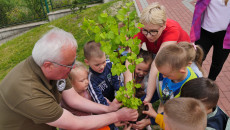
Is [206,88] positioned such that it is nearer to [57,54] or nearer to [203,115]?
[203,115]

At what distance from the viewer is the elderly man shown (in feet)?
5.00

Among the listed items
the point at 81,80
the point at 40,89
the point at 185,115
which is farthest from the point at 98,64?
the point at 185,115

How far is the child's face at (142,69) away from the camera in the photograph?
2596mm

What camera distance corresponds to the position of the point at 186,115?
1.42 m

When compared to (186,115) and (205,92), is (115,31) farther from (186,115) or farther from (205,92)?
(205,92)

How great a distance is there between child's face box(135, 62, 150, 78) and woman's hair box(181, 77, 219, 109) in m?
0.90

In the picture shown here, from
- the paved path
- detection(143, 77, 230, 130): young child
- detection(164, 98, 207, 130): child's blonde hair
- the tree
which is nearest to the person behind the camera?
the tree

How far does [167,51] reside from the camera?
1.91 m

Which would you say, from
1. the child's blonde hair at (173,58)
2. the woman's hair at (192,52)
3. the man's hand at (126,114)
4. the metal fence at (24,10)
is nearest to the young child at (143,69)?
the woman's hair at (192,52)

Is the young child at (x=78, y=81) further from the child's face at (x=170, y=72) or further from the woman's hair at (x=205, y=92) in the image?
the woman's hair at (x=205, y=92)

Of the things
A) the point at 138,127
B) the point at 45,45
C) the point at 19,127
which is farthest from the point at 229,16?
the point at 19,127

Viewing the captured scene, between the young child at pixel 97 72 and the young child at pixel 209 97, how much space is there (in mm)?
1019

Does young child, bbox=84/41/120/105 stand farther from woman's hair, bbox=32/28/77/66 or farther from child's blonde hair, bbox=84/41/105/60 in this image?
woman's hair, bbox=32/28/77/66

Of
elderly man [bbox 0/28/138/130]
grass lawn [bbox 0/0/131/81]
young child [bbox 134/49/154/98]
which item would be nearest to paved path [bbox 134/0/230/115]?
young child [bbox 134/49/154/98]
